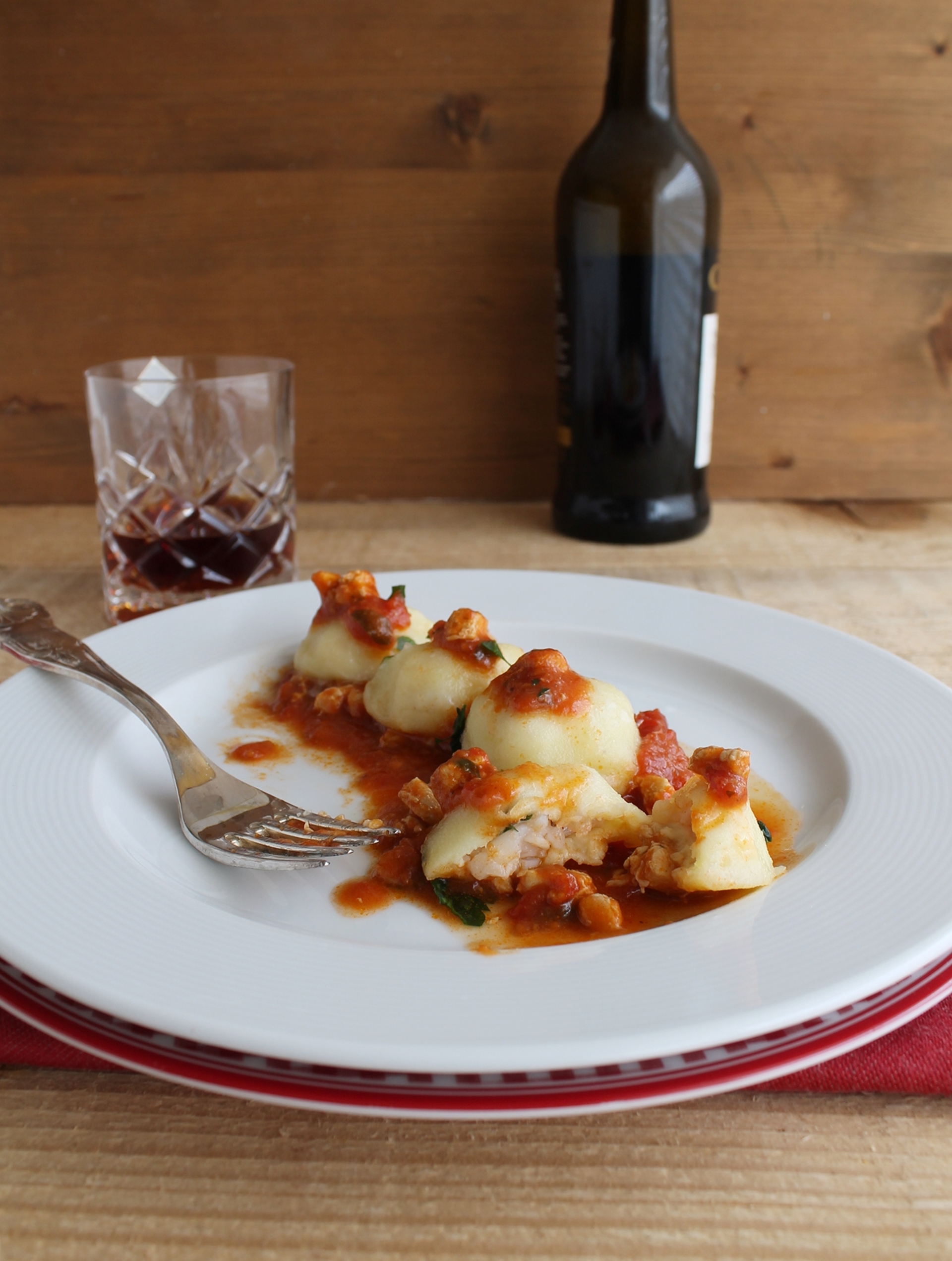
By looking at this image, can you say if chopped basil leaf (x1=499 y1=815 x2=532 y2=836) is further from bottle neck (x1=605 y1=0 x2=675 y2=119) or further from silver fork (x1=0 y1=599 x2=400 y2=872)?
bottle neck (x1=605 y1=0 x2=675 y2=119)

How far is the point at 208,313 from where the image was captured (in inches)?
79.4

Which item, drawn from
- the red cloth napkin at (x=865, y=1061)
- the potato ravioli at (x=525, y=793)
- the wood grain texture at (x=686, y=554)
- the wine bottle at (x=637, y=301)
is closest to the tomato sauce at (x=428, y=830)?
the potato ravioli at (x=525, y=793)

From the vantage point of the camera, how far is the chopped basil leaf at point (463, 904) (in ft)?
2.60

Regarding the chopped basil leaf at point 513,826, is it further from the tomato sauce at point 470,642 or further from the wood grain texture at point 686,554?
the wood grain texture at point 686,554

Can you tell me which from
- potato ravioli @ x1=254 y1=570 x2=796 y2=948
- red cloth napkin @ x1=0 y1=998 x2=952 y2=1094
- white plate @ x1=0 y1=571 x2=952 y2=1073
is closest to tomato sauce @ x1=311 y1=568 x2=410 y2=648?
potato ravioli @ x1=254 y1=570 x2=796 y2=948

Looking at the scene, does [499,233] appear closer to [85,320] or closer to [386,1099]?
[85,320]

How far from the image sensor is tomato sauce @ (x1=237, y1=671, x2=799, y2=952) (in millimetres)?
784

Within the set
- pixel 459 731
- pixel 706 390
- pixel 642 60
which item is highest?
pixel 642 60

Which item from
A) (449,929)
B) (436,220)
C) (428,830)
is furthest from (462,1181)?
(436,220)

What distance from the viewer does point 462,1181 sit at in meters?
0.60

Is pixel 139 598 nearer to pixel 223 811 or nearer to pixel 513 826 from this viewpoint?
pixel 223 811

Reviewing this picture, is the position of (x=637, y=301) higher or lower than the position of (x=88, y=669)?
higher

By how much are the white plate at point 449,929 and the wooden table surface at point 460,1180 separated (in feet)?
0.27

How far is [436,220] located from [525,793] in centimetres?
142
